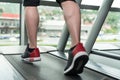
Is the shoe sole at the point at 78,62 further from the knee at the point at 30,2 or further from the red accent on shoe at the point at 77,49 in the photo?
the knee at the point at 30,2

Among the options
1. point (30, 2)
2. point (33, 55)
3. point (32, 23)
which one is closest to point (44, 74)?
point (33, 55)

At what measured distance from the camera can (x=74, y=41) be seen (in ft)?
4.75


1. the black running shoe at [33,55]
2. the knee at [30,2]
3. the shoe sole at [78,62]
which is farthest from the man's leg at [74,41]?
the black running shoe at [33,55]

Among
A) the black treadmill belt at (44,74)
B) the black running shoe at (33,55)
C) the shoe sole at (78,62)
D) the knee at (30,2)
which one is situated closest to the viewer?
the shoe sole at (78,62)

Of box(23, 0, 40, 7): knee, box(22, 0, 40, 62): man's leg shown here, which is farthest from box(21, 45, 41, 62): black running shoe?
box(23, 0, 40, 7): knee

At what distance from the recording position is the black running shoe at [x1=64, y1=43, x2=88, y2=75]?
1.40m

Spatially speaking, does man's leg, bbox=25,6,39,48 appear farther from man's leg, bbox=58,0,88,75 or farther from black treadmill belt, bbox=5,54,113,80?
man's leg, bbox=58,0,88,75

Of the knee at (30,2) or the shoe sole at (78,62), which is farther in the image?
the knee at (30,2)

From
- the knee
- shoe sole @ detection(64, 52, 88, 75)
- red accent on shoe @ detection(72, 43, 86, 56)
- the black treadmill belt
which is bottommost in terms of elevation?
the black treadmill belt

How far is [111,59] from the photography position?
9.09 ft

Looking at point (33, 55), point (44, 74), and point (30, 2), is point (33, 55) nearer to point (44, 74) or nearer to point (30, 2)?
point (44, 74)

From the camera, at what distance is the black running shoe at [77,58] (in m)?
1.40

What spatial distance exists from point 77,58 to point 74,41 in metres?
0.12

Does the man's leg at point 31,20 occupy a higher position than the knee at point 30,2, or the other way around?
the knee at point 30,2
